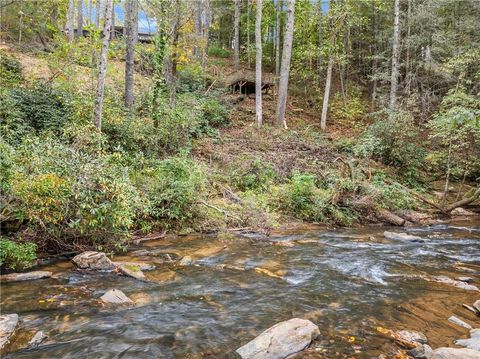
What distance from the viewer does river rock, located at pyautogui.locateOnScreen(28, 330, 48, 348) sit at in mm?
4191

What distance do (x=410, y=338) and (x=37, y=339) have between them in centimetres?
428

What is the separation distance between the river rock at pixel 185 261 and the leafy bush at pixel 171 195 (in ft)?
5.65

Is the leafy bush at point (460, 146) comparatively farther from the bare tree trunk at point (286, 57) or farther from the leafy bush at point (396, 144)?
the bare tree trunk at point (286, 57)

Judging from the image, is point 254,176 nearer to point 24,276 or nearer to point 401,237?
point 401,237

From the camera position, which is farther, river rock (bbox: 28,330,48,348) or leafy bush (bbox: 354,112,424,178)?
leafy bush (bbox: 354,112,424,178)

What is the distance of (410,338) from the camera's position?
4.54 meters

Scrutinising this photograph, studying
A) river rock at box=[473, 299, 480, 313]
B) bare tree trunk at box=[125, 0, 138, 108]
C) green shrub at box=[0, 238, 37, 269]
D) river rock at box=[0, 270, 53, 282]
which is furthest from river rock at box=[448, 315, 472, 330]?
bare tree trunk at box=[125, 0, 138, 108]

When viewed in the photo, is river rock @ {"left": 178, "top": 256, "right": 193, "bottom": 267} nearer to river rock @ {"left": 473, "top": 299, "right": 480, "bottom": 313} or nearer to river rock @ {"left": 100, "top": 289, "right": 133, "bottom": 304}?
river rock @ {"left": 100, "top": 289, "right": 133, "bottom": 304}

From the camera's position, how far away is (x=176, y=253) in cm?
791

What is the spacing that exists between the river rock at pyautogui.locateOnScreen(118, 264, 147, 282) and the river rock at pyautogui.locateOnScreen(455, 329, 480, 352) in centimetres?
456

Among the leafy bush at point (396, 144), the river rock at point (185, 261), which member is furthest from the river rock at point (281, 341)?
the leafy bush at point (396, 144)

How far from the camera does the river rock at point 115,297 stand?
539 cm

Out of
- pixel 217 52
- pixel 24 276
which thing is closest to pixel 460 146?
pixel 24 276

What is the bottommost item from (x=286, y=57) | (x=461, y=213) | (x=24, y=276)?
(x=24, y=276)
